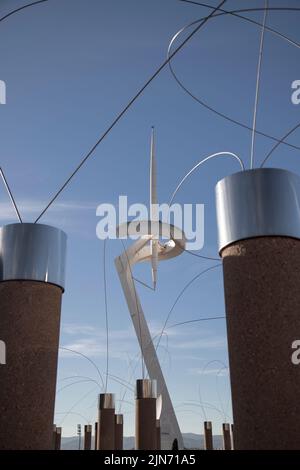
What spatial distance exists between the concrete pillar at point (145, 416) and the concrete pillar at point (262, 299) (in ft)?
14.0

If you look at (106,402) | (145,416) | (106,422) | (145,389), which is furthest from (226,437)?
(145,416)

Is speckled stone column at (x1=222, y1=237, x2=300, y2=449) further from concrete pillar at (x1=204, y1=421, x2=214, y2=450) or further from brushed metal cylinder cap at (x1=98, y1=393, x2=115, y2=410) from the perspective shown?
concrete pillar at (x1=204, y1=421, x2=214, y2=450)

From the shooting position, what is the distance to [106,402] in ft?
49.3


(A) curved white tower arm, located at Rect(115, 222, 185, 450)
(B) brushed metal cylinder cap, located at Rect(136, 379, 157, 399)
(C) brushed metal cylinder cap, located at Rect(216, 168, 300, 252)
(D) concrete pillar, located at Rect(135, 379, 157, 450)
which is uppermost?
(A) curved white tower arm, located at Rect(115, 222, 185, 450)

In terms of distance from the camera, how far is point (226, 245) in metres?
4.93

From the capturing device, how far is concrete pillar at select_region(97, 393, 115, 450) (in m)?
12.8

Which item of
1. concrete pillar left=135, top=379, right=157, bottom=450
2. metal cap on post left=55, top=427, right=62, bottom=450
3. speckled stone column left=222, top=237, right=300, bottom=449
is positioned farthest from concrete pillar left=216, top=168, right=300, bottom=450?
metal cap on post left=55, top=427, right=62, bottom=450

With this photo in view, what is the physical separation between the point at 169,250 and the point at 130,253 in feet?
7.50

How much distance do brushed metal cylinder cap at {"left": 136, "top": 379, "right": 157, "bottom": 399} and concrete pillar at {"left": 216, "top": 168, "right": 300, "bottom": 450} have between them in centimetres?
600

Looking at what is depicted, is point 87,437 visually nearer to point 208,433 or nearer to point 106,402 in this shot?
point 208,433

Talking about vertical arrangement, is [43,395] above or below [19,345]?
below

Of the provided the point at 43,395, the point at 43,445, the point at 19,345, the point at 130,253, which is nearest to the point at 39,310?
the point at 19,345
